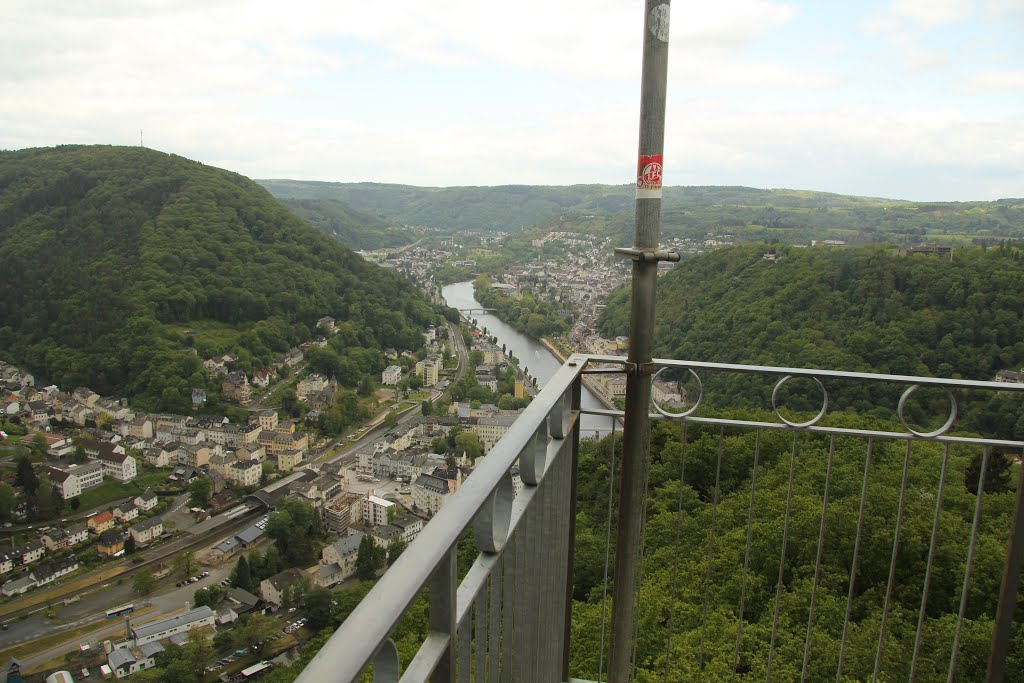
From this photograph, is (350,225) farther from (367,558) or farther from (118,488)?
(367,558)

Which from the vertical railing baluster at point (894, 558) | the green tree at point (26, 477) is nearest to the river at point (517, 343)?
the green tree at point (26, 477)

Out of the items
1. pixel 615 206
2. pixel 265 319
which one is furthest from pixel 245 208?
pixel 615 206

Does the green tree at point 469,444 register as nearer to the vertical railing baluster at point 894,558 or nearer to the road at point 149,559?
the road at point 149,559

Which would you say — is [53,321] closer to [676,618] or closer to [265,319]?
[265,319]

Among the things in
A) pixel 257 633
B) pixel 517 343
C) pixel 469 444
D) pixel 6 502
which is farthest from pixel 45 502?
pixel 517 343

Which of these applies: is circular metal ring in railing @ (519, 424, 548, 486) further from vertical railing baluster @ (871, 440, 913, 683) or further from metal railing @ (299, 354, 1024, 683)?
vertical railing baluster @ (871, 440, 913, 683)

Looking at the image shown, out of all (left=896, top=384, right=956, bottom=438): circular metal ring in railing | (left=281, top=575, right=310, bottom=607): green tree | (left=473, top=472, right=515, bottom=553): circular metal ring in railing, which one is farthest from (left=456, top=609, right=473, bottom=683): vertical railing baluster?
(left=281, top=575, right=310, bottom=607): green tree
